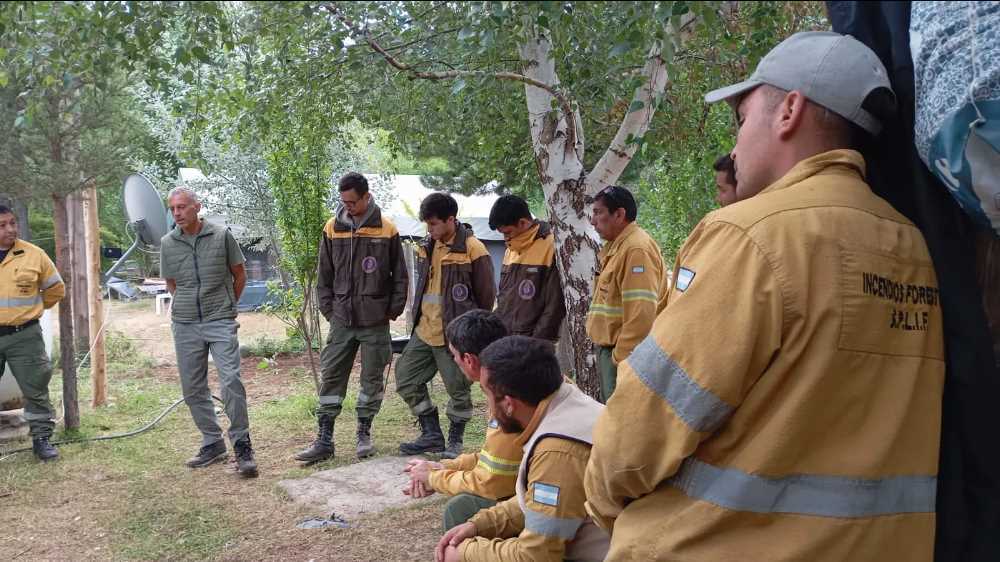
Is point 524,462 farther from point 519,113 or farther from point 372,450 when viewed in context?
point 519,113

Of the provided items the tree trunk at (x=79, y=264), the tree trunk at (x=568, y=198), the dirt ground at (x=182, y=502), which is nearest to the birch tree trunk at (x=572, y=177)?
the tree trunk at (x=568, y=198)

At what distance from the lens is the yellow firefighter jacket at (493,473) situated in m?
2.90

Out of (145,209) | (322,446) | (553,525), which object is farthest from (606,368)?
(145,209)

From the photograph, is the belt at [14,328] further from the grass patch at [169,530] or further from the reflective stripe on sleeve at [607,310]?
the reflective stripe on sleeve at [607,310]

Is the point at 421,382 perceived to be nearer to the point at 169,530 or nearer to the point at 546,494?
the point at 169,530

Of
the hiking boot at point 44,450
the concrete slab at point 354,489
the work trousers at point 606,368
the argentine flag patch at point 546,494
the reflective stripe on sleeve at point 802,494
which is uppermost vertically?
the reflective stripe on sleeve at point 802,494

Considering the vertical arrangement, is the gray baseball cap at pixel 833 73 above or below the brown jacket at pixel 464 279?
above

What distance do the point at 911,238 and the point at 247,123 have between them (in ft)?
10.6

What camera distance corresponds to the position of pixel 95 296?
7887 mm

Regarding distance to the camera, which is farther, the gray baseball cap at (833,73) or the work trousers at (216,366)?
the work trousers at (216,366)

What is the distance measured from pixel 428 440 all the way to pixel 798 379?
4.87 m

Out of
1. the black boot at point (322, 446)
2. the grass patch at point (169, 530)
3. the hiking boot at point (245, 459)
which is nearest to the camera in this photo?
the grass patch at point (169, 530)

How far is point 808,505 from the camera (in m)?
1.50

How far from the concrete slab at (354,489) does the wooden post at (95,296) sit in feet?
11.1
